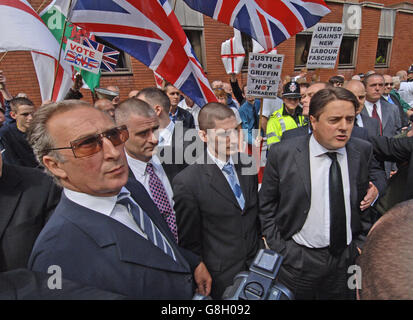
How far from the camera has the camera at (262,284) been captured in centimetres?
70

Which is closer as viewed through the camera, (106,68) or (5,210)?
(5,210)

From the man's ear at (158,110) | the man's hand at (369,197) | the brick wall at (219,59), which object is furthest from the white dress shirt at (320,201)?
the brick wall at (219,59)

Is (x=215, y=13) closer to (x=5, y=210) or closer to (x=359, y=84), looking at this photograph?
(x=359, y=84)

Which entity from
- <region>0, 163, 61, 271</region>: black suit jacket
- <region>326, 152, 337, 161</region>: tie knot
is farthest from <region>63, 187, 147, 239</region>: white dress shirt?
<region>326, 152, 337, 161</region>: tie knot

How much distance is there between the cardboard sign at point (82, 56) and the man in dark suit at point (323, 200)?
287 cm

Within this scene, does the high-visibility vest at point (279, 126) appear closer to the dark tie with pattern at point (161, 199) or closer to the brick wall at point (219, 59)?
the dark tie with pattern at point (161, 199)

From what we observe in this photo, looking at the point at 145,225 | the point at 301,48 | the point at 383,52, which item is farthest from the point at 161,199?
the point at 383,52

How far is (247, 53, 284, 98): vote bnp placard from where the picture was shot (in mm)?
3293

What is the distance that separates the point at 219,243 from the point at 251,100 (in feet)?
13.7
